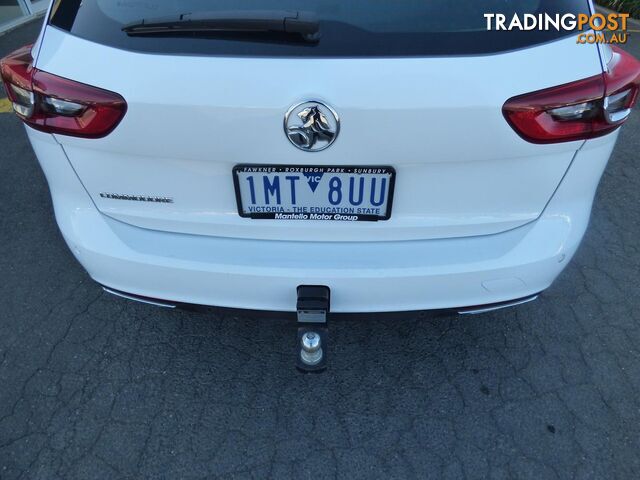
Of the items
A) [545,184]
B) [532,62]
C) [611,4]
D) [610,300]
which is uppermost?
[532,62]

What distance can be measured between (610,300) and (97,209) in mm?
2235

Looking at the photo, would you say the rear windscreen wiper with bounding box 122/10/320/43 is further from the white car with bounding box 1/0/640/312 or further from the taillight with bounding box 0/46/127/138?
the taillight with bounding box 0/46/127/138

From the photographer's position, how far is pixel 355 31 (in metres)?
1.31

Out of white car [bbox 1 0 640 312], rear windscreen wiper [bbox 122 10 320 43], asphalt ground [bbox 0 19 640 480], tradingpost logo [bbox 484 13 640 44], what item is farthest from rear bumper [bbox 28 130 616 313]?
rear windscreen wiper [bbox 122 10 320 43]

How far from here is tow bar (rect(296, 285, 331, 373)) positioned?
4.98 feet

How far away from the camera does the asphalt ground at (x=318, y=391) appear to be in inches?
70.7

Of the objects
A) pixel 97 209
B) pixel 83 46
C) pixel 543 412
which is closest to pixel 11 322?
pixel 97 209

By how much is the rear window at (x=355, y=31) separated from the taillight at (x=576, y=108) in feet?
0.51

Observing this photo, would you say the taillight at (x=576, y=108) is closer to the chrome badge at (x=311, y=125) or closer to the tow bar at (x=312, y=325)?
the chrome badge at (x=311, y=125)

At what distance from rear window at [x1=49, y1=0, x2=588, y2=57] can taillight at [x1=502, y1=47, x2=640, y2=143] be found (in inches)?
6.1

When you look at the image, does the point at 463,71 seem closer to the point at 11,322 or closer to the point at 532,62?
the point at 532,62

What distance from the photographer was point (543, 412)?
1.94m

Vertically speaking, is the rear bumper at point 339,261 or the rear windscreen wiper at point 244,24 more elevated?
the rear windscreen wiper at point 244,24

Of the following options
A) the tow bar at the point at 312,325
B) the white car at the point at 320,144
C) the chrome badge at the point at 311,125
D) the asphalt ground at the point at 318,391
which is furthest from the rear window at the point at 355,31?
the asphalt ground at the point at 318,391
